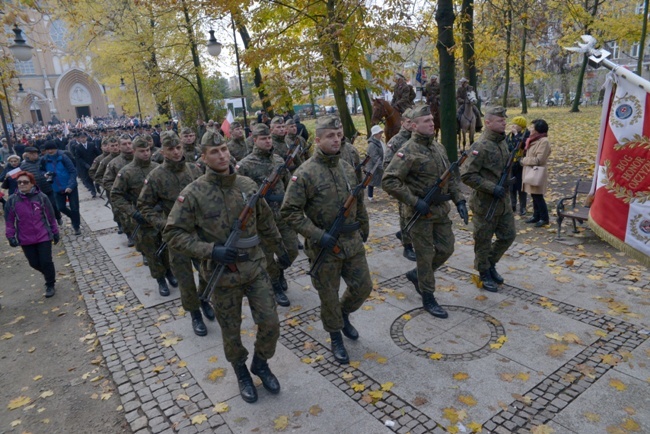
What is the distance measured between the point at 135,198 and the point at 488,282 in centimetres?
534

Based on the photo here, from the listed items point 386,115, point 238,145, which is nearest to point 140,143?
point 238,145

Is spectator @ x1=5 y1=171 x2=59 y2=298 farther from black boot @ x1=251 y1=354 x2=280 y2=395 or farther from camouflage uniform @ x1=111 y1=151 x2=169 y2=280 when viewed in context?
black boot @ x1=251 y1=354 x2=280 y2=395

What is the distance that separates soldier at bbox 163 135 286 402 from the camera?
3.96m

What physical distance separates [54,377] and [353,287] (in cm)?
346

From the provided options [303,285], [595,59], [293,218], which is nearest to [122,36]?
[303,285]

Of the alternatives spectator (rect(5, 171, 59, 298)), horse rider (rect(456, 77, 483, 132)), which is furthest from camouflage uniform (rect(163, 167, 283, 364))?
horse rider (rect(456, 77, 483, 132))

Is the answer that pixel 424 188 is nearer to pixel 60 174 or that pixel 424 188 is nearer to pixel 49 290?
pixel 49 290

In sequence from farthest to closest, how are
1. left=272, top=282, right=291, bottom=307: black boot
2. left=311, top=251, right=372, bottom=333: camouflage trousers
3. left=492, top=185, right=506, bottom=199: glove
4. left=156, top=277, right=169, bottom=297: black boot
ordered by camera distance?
left=156, top=277, right=169, bottom=297: black boot < left=272, top=282, right=291, bottom=307: black boot < left=492, top=185, right=506, bottom=199: glove < left=311, top=251, right=372, bottom=333: camouflage trousers

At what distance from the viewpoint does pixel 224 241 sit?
13.3ft

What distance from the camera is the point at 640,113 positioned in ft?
10.9

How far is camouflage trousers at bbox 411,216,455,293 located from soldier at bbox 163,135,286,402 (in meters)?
2.06

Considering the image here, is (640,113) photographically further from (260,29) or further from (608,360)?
(260,29)

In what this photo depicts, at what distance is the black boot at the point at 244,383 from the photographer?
13.7 feet

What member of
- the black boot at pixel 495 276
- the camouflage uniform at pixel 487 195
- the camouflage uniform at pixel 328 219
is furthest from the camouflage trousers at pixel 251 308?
the black boot at pixel 495 276
